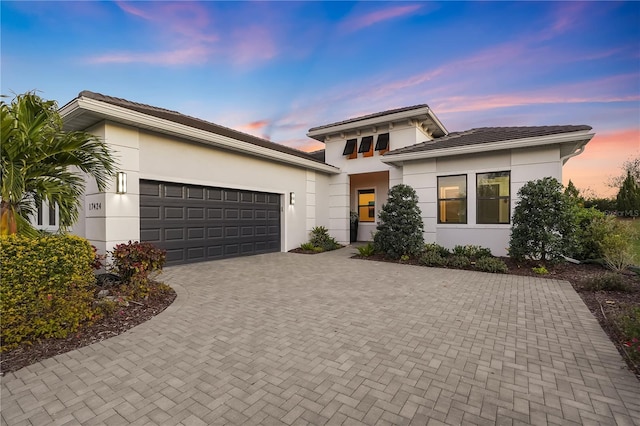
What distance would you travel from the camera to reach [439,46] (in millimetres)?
9711

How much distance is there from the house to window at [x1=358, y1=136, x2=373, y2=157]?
0.17 feet

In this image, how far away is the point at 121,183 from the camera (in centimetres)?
660

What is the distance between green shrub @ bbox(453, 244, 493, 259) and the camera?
911 centimetres

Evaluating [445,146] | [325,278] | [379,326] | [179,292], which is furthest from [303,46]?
[379,326]

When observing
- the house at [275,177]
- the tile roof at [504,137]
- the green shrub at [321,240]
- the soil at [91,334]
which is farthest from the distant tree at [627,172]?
the soil at [91,334]

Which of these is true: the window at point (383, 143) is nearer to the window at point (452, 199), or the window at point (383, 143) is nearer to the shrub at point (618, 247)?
the window at point (452, 199)

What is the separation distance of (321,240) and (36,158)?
955 cm

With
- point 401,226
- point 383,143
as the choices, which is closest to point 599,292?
point 401,226

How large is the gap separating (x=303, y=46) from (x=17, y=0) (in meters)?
7.68

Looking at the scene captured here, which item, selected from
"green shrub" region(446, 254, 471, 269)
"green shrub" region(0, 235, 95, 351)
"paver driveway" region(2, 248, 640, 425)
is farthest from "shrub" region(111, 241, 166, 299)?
"green shrub" region(446, 254, 471, 269)

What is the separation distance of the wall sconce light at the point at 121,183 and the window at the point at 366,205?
36.7ft

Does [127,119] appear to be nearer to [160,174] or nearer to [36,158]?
[160,174]

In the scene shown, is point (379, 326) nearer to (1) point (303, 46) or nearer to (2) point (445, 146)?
(2) point (445, 146)

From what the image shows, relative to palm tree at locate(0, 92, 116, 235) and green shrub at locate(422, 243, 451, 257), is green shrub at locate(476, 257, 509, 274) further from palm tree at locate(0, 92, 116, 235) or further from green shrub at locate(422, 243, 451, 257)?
palm tree at locate(0, 92, 116, 235)
